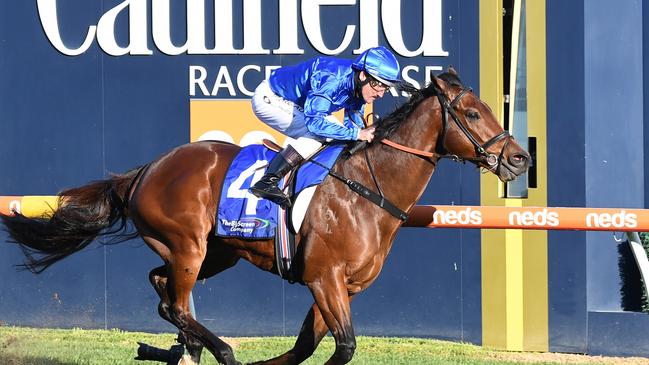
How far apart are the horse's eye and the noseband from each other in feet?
0.16

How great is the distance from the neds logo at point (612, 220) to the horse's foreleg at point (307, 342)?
6.02ft

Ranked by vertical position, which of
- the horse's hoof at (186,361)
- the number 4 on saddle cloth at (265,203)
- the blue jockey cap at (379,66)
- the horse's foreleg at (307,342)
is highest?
the blue jockey cap at (379,66)

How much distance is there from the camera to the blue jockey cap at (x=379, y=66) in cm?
606

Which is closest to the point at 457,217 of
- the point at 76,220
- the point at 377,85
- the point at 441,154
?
the point at 441,154

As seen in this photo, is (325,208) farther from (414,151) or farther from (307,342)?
(307,342)

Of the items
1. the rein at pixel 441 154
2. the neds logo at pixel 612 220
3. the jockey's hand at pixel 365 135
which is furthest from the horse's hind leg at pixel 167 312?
the neds logo at pixel 612 220

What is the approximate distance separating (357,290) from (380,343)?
2.15 metres

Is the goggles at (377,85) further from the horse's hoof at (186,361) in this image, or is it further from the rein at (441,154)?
the horse's hoof at (186,361)

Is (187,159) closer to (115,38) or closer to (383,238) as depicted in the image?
(383,238)

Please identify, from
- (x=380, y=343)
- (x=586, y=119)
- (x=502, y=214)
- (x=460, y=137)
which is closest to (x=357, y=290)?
(x=460, y=137)

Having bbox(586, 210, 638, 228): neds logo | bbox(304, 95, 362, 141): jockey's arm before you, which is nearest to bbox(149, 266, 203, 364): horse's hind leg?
bbox(304, 95, 362, 141): jockey's arm

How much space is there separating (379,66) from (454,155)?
1.94ft

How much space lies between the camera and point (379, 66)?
6.07 m

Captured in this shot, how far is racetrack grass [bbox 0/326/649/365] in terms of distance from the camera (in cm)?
747
